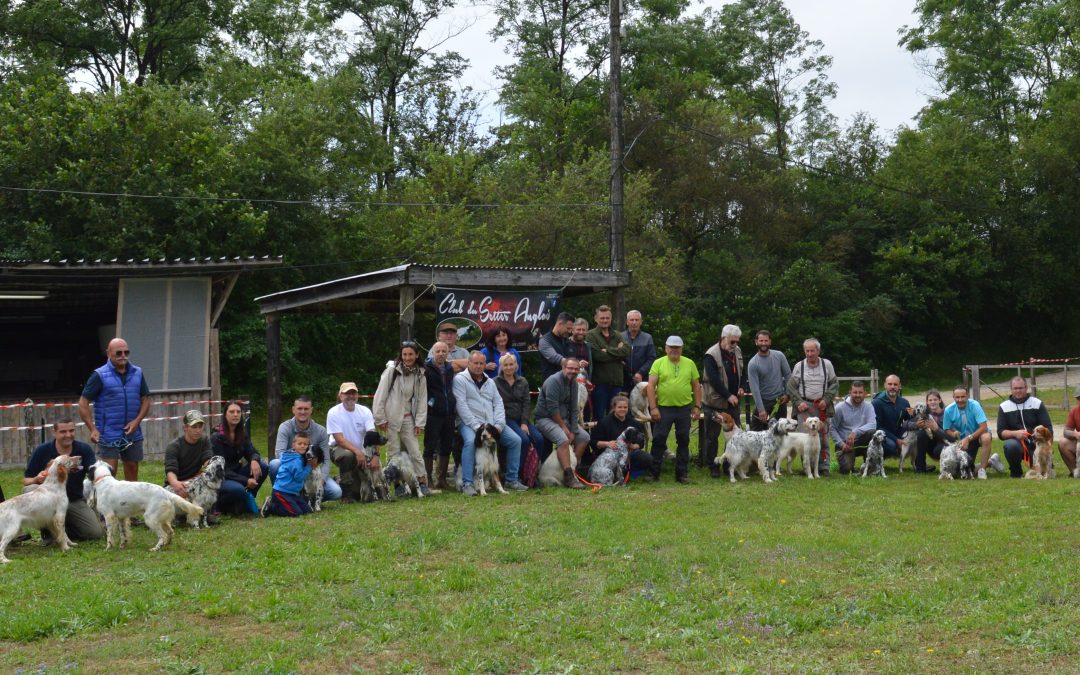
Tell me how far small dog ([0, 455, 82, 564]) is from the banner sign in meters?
4.60

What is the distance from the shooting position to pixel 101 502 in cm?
803

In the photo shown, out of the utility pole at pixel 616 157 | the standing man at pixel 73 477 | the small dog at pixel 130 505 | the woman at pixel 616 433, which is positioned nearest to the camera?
the small dog at pixel 130 505

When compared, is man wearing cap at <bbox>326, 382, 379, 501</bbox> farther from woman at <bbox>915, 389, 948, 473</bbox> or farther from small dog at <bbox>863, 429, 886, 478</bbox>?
woman at <bbox>915, 389, 948, 473</bbox>

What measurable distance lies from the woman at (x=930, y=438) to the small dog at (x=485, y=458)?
5.10 m

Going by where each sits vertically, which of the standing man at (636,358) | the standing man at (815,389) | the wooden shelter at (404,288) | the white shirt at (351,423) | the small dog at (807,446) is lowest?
the small dog at (807,446)

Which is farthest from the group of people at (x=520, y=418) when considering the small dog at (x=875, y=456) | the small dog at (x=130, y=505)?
the small dog at (x=130, y=505)

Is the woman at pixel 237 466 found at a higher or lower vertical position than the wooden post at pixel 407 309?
lower

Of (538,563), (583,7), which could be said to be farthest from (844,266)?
(538,563)

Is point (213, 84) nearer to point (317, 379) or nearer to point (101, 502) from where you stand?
point (317, 379)

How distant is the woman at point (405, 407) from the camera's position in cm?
1065

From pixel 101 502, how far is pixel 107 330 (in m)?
13.4

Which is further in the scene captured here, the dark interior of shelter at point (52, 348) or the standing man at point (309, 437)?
the dark interior of shelter at point (52, 348)

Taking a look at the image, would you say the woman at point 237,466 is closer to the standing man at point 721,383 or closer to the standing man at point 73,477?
the standing man at point 73,477

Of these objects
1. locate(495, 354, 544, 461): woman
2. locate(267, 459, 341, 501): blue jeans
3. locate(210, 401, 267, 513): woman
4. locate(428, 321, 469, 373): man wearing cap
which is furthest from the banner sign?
locate(210, 401, 267, 513): woman
